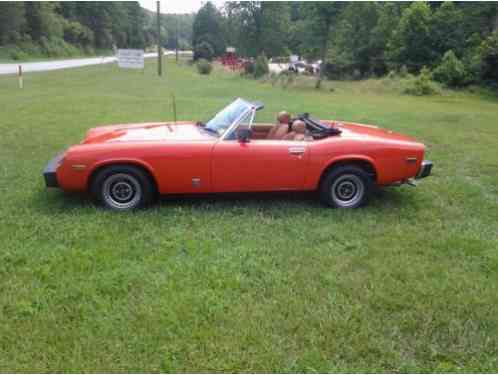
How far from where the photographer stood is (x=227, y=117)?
5051 mm

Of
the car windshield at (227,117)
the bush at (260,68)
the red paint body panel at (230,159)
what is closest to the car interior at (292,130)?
the red paint body panel at (230,159)

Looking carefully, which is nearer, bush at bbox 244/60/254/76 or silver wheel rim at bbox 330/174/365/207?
silver wheel rim at bbox 330/174/365/207

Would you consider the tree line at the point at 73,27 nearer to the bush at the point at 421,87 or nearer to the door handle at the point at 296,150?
the bush at the point at 421,87

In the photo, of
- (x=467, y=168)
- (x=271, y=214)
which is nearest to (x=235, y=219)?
(x=271, y=214)

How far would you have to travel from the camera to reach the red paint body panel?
14.8 feet

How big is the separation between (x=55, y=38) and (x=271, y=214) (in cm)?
7126

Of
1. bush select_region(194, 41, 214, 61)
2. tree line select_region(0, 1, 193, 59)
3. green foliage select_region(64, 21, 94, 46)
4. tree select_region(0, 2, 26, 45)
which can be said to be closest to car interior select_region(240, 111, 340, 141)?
tree line select_region(0, 1, 193, 59)

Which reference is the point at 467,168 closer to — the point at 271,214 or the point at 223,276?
the point at 271,214

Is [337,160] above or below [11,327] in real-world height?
above

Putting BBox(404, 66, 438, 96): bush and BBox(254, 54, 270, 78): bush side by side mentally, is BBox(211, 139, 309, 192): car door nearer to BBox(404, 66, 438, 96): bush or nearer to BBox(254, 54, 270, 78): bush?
BBox(404, 66, 438, 96): bush

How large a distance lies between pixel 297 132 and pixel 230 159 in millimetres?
943

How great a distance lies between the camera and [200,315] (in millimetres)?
2947

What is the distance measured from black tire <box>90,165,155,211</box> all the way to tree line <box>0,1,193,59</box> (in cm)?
5249

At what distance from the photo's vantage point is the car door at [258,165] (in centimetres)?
459
